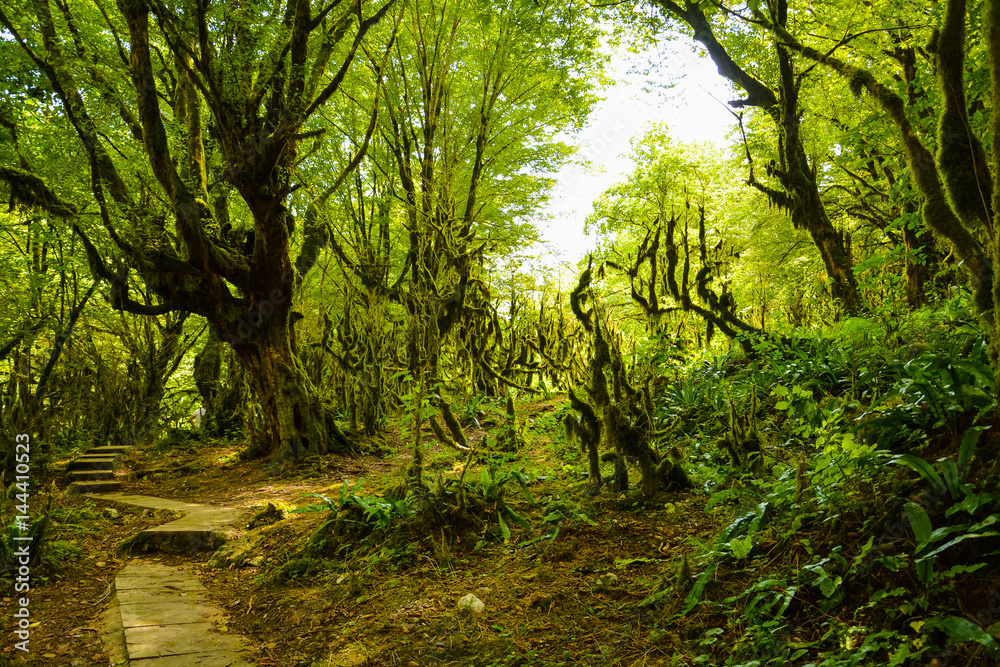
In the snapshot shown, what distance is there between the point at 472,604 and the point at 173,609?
7.02 feet

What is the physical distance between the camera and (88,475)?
839 centimetres

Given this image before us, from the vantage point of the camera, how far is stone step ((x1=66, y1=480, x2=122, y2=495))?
7.86m

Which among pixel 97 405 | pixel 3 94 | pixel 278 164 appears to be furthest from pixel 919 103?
pixel 97 405

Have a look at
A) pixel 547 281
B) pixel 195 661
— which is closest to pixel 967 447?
pixel 195 661

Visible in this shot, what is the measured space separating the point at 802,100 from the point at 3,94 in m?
12.4

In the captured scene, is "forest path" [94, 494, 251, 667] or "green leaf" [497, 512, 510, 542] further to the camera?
"green leaf" [497, 512, 510, 542]

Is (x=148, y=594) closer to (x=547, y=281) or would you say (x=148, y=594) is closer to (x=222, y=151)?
(x=222, y=151)

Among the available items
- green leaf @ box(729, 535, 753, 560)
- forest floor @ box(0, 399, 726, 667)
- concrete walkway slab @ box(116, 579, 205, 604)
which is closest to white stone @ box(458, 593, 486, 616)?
forest floor @ box(0, 399, 726, 667)

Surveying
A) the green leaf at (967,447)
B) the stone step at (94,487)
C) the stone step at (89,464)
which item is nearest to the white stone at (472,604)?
the green leaf at (967,447)

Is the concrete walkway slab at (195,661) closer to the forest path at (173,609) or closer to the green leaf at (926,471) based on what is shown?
the forest path at (173,609)

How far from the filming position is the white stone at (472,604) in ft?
10.5

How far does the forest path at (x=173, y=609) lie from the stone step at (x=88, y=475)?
3.59 meters

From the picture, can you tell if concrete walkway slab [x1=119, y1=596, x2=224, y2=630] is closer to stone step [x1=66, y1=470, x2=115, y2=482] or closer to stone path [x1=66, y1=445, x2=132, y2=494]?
stone path [x1=66, y1=445, x2=132, y2=494]

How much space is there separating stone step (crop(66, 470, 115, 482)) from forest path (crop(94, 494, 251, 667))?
11.8 feet
